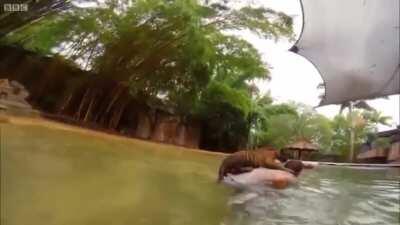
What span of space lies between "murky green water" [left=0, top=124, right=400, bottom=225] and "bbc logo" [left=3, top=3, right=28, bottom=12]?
0.60 ft

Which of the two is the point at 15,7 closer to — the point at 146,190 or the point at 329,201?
the point at 146,190

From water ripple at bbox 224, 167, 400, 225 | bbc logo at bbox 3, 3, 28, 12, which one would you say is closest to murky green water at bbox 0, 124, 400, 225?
water ripple at bbox 224, 167, 400, 225

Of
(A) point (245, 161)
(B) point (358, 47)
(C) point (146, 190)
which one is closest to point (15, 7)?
(C) point (146, 190)

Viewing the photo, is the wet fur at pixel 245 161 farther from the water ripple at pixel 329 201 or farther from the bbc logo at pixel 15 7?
the bbc logo at pixel 15 7

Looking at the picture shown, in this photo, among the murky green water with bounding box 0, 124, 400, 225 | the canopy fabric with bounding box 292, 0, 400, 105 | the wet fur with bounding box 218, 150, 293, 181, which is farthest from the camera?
the canopy fabric with bounding box 292, 0, 400, 105

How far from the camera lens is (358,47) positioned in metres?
0.85

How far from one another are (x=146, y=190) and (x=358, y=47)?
0.57 meters

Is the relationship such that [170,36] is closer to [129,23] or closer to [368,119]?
[129,23]

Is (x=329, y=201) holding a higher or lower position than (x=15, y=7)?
lower

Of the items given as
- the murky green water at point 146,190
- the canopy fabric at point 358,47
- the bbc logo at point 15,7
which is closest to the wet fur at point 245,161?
the murky green water at point 146,190

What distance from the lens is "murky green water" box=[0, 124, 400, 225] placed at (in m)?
0.55

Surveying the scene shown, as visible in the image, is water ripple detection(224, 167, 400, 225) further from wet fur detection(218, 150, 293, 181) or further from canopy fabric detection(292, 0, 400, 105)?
canopy fabric detection(292, 0, 400, 105)

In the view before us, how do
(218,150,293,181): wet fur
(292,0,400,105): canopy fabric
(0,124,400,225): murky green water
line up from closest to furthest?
(0,124,400,225): murky green water, (218,150,293,181): wet fur, (292,0,400,105): canopy fabric

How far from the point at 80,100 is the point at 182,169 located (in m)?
0.22
